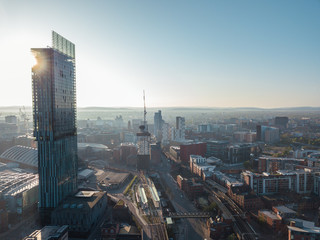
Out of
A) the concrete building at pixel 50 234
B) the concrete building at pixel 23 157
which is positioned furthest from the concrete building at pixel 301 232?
the concrete building at pixel 23 157

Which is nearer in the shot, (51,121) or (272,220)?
(51,121)

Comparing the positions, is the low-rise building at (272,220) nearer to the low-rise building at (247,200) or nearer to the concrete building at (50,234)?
the low-rise building at (247,200)

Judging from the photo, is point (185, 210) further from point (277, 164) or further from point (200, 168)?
point (277, 164)

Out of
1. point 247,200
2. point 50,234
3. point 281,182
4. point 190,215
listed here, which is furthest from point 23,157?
point 281,182

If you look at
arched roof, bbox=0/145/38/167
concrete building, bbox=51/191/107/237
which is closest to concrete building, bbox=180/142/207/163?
arched roof, bbox=0/145/38/167

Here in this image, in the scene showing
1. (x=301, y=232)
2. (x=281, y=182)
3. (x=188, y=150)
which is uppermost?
(x=188, y=150)

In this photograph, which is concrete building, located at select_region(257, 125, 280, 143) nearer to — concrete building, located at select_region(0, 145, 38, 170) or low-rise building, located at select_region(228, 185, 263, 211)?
low-rise building, located at select_region(228, 185, 263, 211)

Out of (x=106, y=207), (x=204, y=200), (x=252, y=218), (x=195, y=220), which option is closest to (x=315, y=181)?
(x=252, y=218)
